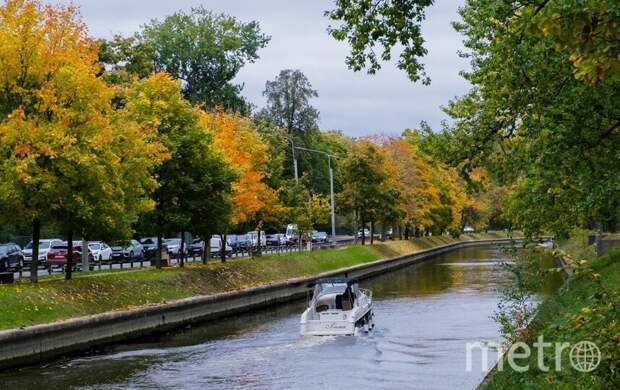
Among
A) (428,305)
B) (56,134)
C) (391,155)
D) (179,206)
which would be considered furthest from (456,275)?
(56,134)

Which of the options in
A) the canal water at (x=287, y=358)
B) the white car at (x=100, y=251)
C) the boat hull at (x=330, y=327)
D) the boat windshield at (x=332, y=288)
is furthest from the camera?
the white car at (x=100, y=251)

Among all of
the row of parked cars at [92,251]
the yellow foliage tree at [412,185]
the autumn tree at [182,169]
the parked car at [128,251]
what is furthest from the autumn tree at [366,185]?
the autumn tree at [182,169]

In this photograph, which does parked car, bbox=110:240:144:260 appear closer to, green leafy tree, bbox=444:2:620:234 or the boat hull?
the boat hull

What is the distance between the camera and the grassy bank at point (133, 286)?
26.0 meters

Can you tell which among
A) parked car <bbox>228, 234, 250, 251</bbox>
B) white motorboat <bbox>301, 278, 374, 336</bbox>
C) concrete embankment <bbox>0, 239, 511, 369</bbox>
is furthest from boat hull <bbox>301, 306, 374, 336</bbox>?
parked car <bbox>228, 234, 250, 251</bbox>

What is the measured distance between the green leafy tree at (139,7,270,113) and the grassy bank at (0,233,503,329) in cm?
2850

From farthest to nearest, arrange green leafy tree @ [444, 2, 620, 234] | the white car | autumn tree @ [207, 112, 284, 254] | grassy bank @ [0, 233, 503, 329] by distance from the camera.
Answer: the white car, autumn tree @ [207, 112, 284, 254], grassy bank @ [0, 233, 503, 329], green leafy tree @ [444, 2, 620, 234]

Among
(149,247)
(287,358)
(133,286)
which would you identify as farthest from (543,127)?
(149,247)

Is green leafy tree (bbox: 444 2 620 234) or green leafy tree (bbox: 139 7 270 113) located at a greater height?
green leafy tree (bbox: 139 7 270 113)

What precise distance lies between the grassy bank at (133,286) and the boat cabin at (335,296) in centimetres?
613

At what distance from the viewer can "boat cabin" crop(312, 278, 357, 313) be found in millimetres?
33344

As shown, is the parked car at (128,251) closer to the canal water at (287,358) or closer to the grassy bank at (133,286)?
the grassy bank at (133,286)

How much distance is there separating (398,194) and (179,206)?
4188 centimetres

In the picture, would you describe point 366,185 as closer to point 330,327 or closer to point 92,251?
point 92,251
